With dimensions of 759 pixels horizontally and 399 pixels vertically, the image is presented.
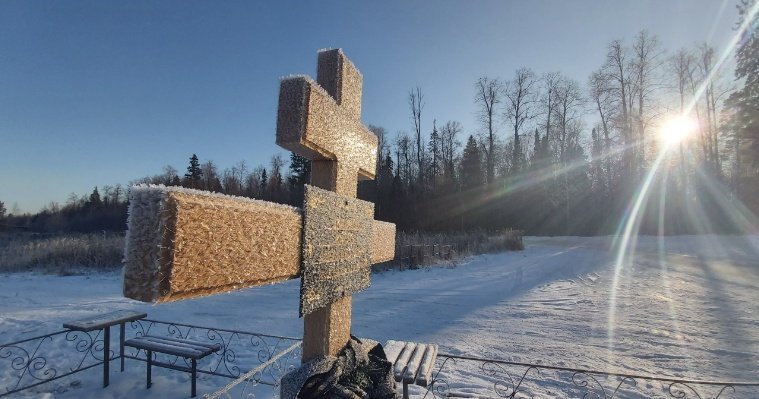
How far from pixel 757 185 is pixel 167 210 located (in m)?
33.1

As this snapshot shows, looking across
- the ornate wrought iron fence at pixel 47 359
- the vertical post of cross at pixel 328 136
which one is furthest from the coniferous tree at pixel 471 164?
the vertical post of cross at pixel 328 136

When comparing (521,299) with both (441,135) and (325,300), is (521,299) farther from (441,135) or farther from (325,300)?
(441,135)

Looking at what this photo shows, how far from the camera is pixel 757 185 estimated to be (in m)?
24.4

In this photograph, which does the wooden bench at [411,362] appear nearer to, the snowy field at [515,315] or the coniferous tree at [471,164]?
the snowy field at [515,315]

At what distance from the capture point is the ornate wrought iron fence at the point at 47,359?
4535 millimetres

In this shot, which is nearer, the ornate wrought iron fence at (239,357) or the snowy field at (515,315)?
the ornate wrought iron fence at (239,357)

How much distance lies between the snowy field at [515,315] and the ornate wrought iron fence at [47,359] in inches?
7.7

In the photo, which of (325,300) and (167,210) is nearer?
(167,210)

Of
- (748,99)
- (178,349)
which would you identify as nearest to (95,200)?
(178,349)

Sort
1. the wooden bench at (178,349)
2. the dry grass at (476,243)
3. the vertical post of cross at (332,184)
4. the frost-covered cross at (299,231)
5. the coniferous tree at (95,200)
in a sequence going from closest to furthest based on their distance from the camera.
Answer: the frost-covered cross at (299,231), the vertical post of cross at (332,184), the wooden bench at (178,349), the dry grass at (476,243), the coniferous tree at (95,200)

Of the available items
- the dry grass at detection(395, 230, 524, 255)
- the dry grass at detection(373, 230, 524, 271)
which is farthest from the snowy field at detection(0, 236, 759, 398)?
the dry grass at detection(395, 230, 524, 255)

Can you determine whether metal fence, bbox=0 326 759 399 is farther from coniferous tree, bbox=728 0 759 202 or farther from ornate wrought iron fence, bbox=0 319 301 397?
coniferous tree, bbox=728 0 759 202

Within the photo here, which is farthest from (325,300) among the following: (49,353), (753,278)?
(753,278)

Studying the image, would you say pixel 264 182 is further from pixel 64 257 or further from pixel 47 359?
pixel 47 359
